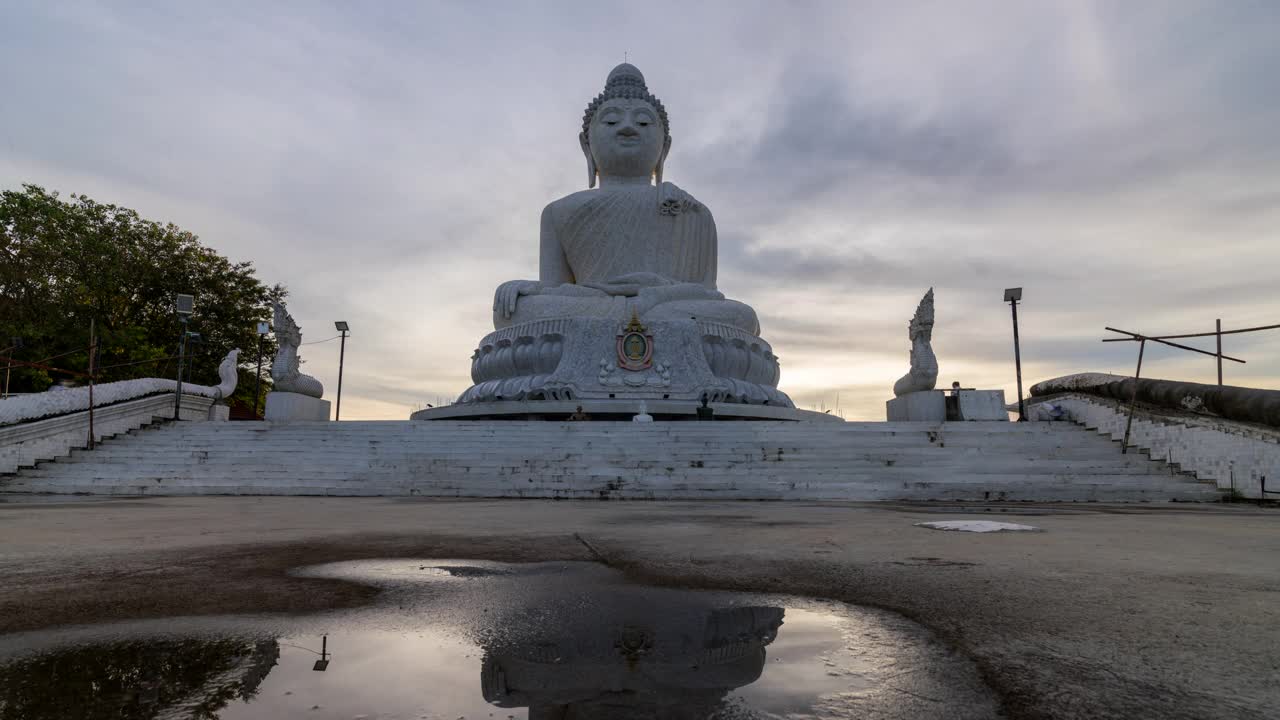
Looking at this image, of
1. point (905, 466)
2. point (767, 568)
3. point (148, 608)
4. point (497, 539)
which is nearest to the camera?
point (148, 608)

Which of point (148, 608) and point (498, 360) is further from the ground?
point (498, 360)

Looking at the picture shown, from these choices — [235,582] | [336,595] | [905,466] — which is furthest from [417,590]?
[905,466]

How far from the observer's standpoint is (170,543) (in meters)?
3.74

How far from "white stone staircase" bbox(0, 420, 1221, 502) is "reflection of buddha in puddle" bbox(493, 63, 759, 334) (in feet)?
19.8

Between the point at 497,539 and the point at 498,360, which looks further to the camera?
the point at 498,360

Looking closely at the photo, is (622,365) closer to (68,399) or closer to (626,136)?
(626,136)

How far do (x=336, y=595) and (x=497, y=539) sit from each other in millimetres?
1690

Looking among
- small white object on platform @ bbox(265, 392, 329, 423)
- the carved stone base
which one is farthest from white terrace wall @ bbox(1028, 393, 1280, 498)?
small white object on platform @ bbox(265, 392, 329, 423)

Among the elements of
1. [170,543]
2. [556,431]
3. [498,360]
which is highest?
[498,360]

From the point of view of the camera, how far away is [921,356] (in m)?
14.6

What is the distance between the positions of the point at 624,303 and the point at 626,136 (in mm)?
5124

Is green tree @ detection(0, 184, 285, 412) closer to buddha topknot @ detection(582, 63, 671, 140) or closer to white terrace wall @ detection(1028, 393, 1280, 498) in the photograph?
buddha topknot @ detection(582, 63, 671, 140)

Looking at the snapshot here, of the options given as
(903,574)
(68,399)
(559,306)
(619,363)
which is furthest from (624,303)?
(903,574)

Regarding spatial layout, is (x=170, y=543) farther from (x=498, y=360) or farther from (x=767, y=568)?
(x=498, y=360)
